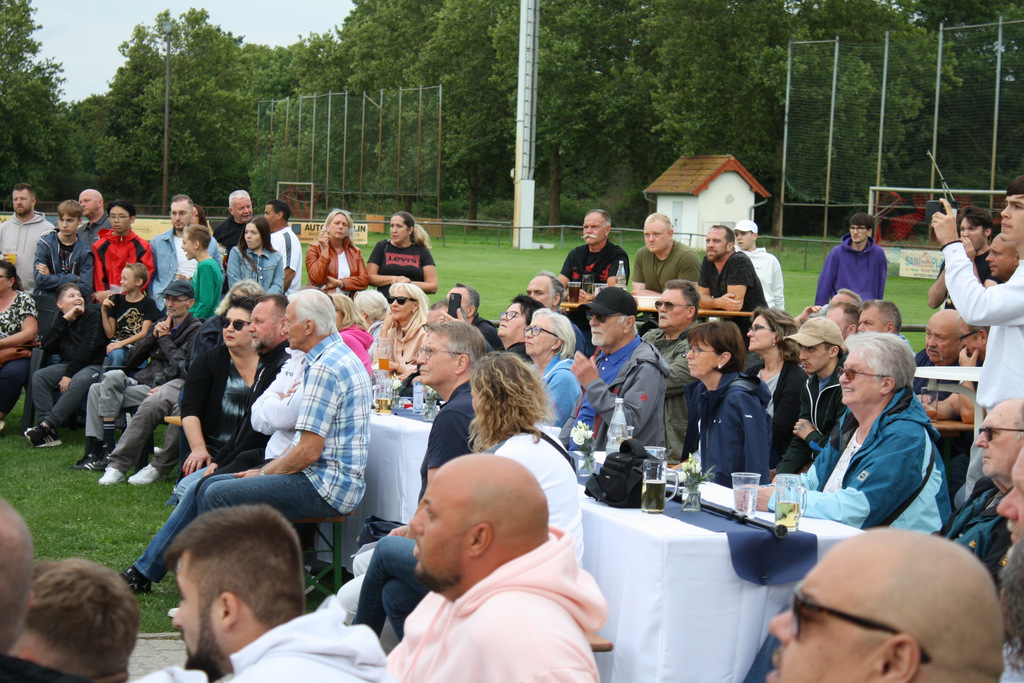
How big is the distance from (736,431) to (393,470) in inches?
80.3

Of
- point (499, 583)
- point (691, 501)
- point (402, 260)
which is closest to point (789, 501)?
point (691, 501)

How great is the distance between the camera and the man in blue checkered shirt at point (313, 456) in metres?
5.26

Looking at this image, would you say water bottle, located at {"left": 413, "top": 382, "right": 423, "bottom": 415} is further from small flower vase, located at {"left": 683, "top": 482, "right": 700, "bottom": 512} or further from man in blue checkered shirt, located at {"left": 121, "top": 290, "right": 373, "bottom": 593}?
small flower vase, located at {"left": 683, "top": 482, "right": 700, "bottom": 512}

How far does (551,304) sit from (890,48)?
20.1 meters

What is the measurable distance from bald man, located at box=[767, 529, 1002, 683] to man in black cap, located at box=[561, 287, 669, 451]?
423 centimetres

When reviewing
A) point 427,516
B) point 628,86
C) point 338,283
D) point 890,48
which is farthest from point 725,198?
point 427,516

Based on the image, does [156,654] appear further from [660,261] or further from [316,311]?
[660,261]

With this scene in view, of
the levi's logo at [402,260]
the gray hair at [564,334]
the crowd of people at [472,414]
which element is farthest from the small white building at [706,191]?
the gray hair at [564,334]

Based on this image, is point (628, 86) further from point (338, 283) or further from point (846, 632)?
point (846, 632)

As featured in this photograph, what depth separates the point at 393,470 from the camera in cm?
611

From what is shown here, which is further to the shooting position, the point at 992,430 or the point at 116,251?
the point at 116,251

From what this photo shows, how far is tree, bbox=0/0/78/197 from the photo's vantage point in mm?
50562

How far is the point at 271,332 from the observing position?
6.25 metres

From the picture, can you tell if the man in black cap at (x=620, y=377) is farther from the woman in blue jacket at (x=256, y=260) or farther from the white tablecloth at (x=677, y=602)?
the woman in blue jacket at (x=256, y=260)
